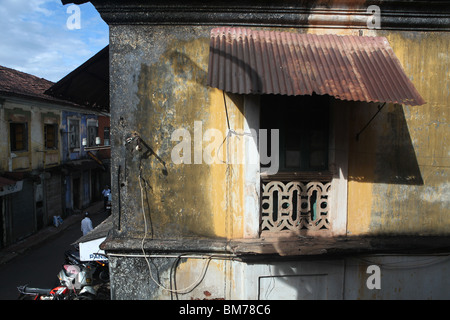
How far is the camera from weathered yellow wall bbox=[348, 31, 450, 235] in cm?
437

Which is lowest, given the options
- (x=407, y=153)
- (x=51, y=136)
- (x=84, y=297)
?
(x=84, y=297)

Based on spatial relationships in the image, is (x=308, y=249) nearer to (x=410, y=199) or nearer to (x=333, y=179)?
(x=333, y=179)

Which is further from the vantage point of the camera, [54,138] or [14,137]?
[54,138]

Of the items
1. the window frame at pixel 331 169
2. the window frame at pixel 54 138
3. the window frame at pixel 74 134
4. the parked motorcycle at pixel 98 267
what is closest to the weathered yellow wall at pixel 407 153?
the window frame at pixel 331 169

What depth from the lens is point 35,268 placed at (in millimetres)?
10414

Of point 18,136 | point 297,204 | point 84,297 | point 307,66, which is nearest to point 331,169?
point 297,204

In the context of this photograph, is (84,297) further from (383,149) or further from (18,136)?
(18,136)

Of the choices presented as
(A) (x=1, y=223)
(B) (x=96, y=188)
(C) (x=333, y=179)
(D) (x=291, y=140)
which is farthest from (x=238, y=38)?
(B) (x=96, y=188)

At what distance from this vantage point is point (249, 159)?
4199 mm

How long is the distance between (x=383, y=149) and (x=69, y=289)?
7486mm

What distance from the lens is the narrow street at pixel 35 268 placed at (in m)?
9.00

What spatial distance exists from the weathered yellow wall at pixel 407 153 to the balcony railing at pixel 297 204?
0.41 meters

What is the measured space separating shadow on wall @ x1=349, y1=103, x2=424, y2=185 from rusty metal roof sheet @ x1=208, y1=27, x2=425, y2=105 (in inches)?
27.6

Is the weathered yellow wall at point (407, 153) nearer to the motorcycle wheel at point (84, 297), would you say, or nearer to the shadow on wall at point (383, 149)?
the shadow on wall at point (383, 149)
